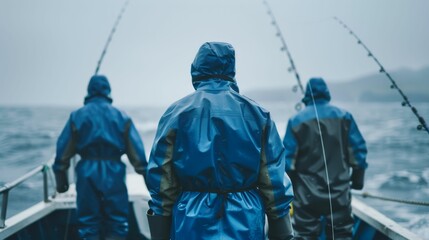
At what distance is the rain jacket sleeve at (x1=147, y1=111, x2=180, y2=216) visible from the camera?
6.59 feet

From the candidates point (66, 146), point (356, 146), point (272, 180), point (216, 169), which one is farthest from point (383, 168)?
point (216, 169)

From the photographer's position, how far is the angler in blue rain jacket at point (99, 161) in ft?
11.9

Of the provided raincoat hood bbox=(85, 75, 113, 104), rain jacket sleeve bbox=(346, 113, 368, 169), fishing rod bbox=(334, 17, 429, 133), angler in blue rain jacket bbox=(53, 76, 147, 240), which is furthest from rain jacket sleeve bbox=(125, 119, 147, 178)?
fishing rod bbox=(334, 17, 429, 133)

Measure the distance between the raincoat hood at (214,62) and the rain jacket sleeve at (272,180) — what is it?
0.40 m

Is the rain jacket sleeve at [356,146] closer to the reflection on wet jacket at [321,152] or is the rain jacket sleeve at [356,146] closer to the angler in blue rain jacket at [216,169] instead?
the reflection on wet jacket at [321,152]

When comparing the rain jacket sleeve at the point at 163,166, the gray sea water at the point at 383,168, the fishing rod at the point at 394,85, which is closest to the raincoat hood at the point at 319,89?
the fishing rod at the point at 394,85

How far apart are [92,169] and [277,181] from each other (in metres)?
2.23

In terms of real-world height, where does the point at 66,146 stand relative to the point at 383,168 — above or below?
above

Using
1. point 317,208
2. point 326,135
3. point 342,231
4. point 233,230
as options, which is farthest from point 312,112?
point 233,230

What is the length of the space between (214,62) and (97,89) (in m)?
2.10

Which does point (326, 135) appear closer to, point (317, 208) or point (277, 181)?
point (317, 208)

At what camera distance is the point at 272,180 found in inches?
80.3

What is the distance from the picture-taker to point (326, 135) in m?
3.74

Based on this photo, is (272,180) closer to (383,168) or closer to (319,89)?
(319,89)
